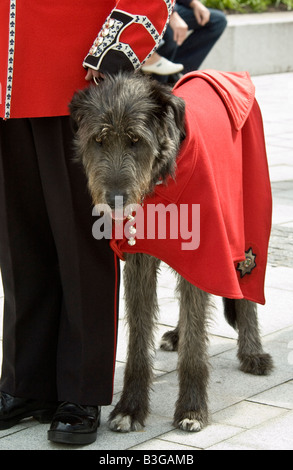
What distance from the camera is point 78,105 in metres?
3.48

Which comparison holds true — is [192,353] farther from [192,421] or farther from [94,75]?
[94,75]

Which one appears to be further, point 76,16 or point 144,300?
point 144,300

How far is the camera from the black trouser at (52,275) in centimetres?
375

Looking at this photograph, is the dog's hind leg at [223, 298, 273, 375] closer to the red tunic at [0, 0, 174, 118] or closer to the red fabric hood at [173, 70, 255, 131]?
the red fabric hood at [173, 70, 255, 131]

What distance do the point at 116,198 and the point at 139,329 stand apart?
892 millimetres

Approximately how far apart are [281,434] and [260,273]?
96 cm

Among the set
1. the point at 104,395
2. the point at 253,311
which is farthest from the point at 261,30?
the point at 104,395

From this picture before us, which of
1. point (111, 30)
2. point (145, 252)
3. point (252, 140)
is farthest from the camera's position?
point (252, 140)

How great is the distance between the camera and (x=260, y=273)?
4.47 m

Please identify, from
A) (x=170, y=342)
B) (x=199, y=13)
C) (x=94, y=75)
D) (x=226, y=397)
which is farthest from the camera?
(x=199, y=13)

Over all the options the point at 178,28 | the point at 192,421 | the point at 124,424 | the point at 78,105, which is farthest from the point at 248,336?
the point at 178,28

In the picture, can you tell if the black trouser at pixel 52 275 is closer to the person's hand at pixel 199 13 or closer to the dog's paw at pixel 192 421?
the dog's paw at pixel 192 421

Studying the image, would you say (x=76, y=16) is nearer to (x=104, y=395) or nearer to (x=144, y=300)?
(x=144, y=300)

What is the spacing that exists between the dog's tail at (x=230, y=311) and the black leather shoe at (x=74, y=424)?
108 cm
